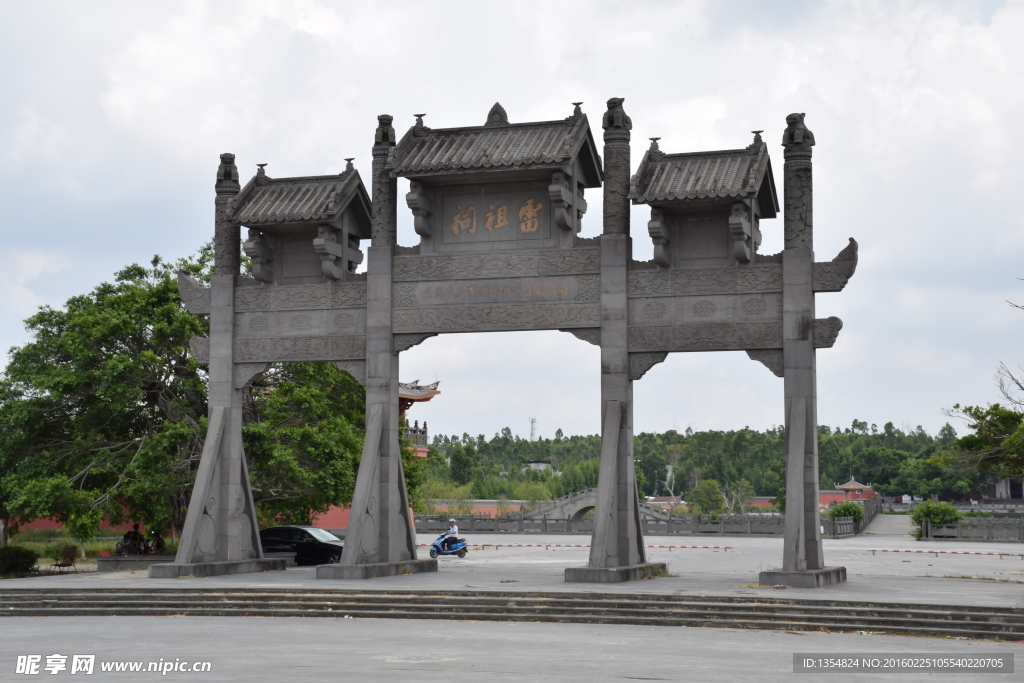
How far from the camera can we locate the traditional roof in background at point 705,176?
16.6m

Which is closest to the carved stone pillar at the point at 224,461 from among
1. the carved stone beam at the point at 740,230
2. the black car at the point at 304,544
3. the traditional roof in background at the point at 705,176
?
the black car at the point at 304,544

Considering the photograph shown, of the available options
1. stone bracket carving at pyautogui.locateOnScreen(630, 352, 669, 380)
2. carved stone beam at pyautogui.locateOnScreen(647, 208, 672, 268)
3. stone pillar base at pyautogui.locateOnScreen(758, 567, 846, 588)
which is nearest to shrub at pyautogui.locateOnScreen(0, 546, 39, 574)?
stone bracket carving at pyautogui.locateOnScreen(630, 352, 669, 380)

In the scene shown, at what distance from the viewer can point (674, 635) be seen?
40.1ft

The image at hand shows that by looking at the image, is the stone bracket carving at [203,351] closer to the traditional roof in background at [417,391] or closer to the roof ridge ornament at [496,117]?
the roof ridge ornament at [496,117]

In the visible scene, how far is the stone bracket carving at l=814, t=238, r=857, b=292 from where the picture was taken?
16422mm

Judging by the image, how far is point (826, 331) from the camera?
16375 millimetres

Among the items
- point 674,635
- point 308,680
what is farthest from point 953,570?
point 308,680

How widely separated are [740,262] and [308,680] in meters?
10.5

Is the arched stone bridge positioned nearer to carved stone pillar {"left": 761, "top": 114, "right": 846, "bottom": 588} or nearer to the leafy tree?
the leafy tree

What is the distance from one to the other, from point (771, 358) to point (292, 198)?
28.4 ft

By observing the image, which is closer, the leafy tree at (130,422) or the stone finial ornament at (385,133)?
the stone finial ornament at (385,133)

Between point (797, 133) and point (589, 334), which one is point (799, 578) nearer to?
point (589, 334)

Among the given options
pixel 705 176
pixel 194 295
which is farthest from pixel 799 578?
pixel 194 295

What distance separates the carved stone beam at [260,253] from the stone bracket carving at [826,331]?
942cm
